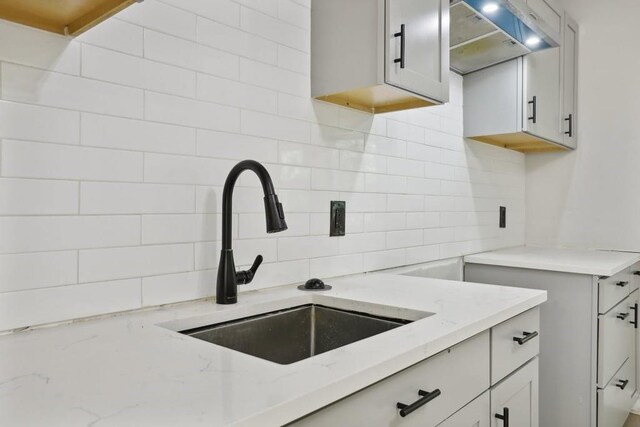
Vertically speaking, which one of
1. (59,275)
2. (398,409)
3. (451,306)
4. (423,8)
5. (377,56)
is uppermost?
(423,8)

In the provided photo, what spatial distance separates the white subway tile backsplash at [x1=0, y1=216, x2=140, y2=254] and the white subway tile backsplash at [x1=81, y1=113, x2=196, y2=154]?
0.61 feet

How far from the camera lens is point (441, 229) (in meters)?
2.32

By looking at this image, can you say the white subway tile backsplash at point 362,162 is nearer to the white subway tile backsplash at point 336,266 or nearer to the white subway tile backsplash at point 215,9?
the white subway tile backsplash at point 336,266

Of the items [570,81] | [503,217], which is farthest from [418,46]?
[570,81]

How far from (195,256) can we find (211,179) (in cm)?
23

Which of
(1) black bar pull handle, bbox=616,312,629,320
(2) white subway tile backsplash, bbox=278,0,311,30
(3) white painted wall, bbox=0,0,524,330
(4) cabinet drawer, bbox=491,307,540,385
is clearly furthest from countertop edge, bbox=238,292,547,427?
(1) black bar pull handle, bbox=616,312,629,320

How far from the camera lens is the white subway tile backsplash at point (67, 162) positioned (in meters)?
0.93

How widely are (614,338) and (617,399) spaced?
320mm

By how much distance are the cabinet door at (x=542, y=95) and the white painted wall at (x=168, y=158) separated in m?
0.98

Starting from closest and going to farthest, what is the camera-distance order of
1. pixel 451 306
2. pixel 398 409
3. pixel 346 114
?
pixel 398 409 → pixel 451 306 → pixel 346 114

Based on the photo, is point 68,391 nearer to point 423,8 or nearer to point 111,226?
point 111,226

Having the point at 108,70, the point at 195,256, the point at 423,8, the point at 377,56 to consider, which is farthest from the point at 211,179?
the point at 423,8

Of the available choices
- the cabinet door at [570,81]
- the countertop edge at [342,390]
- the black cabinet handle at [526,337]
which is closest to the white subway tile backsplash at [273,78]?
the countertop edge at [342,390]

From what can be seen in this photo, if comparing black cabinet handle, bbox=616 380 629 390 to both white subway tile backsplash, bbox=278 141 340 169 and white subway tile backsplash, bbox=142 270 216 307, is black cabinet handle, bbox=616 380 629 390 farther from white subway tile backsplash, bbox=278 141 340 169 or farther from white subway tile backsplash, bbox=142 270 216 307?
white subway tile backsplash, bbox=142 270 216 307
